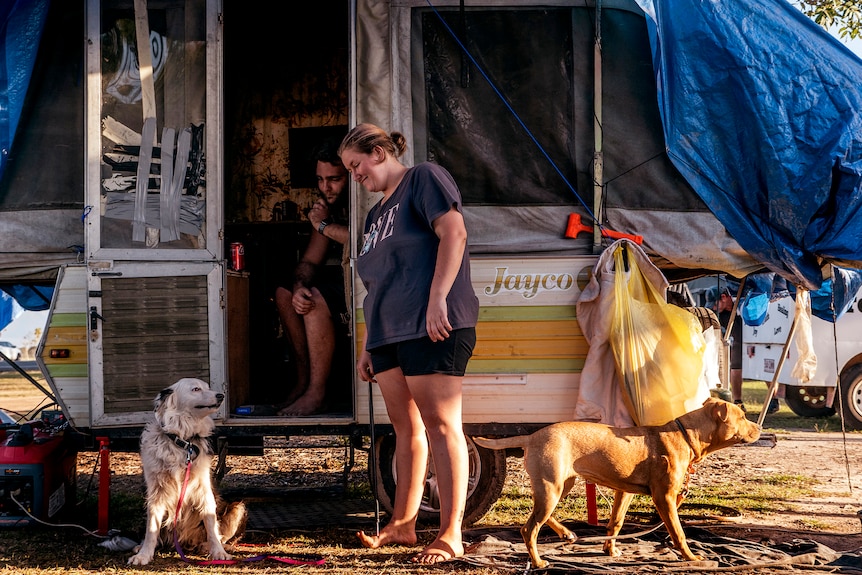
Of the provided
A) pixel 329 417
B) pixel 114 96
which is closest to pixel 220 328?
pixel 329 417

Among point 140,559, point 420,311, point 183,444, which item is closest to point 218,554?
point 140,559

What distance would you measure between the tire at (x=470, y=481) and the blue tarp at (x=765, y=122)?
1892 millimetres

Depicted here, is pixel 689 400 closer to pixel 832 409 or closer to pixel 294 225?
pixel 294 225

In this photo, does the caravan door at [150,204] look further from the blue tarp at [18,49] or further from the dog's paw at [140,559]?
the dog's paw at [140,559]

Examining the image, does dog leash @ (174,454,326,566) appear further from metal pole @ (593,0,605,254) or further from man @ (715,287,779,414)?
man @ (715,287,779,414)

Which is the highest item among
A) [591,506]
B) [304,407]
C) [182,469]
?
[304,407]

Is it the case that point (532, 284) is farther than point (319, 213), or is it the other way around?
point (319, 213)

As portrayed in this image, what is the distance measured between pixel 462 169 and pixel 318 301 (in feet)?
4.23

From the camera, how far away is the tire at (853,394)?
10.1 meters

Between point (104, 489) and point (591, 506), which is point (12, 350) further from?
point (591, 506)

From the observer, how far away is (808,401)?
35.9ft

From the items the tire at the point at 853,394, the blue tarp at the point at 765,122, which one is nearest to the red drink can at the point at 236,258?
the blue tarp at the point at 765,122

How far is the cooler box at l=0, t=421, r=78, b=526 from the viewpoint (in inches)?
197

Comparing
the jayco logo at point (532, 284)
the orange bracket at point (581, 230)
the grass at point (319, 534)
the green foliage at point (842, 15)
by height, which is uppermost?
the green foliage at point (842, 15)
